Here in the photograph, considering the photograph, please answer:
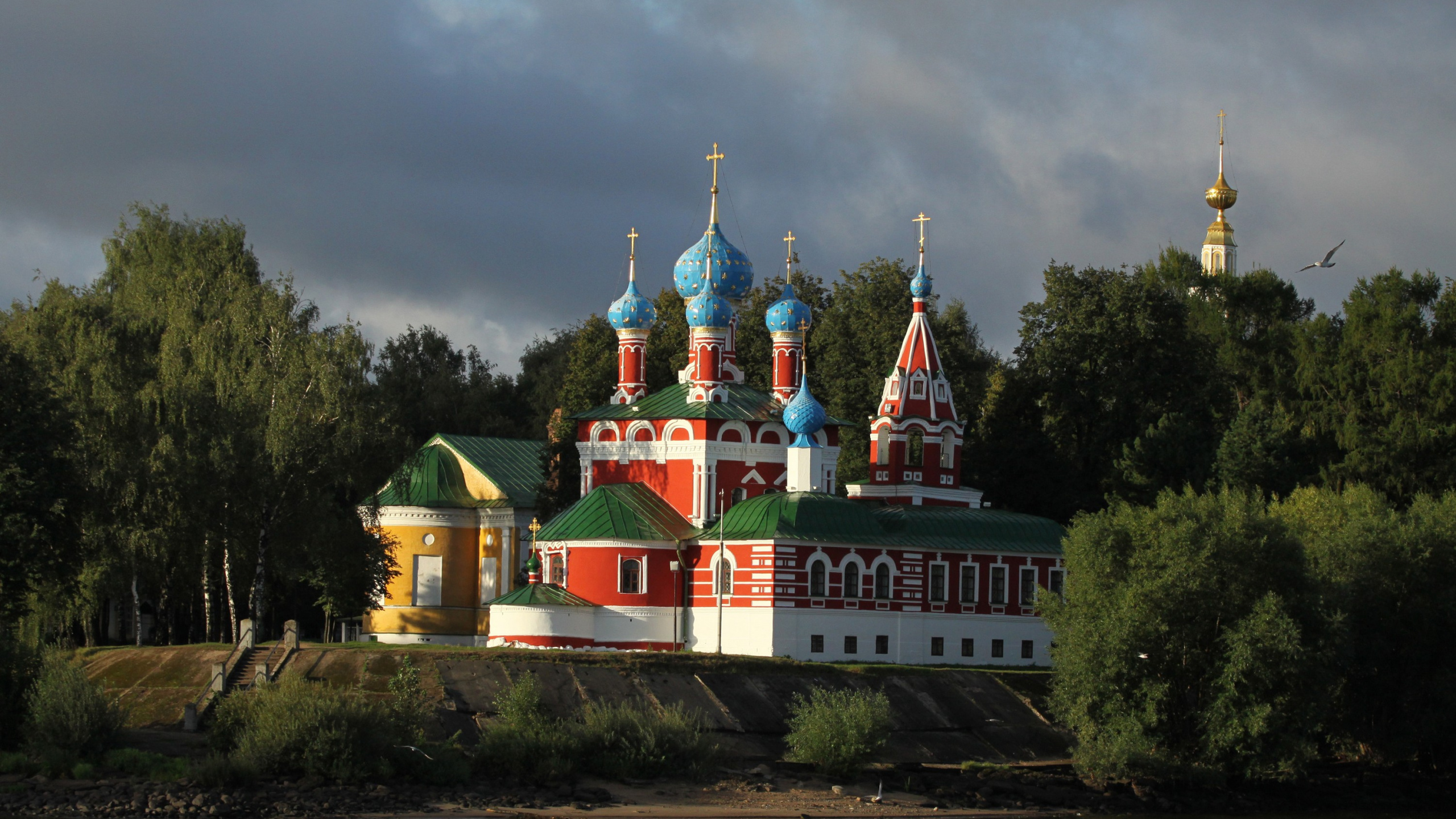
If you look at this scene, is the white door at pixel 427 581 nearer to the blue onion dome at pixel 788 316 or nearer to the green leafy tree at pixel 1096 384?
the blue onion dome at pixel 788 316

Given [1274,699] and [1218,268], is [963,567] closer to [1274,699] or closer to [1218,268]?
[1274,699]

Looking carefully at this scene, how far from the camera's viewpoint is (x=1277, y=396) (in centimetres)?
5744

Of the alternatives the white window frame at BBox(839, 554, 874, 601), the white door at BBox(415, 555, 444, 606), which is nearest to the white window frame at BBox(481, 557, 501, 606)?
the white door at BBox(415, 555, 444, 606)

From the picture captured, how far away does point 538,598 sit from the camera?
140ft

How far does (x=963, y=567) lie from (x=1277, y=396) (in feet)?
57.2

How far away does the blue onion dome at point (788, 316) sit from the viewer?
167ft

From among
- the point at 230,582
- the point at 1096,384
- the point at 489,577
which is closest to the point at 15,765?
the point at 230,582

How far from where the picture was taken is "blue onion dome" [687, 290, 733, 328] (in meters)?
49.3

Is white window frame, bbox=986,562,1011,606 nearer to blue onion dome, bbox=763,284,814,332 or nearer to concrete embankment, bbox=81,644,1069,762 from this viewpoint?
concrete embankment, bbox=81,644,1069,762

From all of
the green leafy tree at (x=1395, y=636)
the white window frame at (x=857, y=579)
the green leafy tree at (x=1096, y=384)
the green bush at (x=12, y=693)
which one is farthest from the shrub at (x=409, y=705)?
the green leafy tree at (x=1096, y=384)

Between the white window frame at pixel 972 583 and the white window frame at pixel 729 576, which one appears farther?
the white window frame at pixel 972 583

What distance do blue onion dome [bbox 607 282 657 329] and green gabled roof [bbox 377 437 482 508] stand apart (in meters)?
6.51

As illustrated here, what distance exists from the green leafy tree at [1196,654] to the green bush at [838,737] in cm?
435

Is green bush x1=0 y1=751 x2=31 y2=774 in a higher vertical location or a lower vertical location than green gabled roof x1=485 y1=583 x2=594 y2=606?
lower
